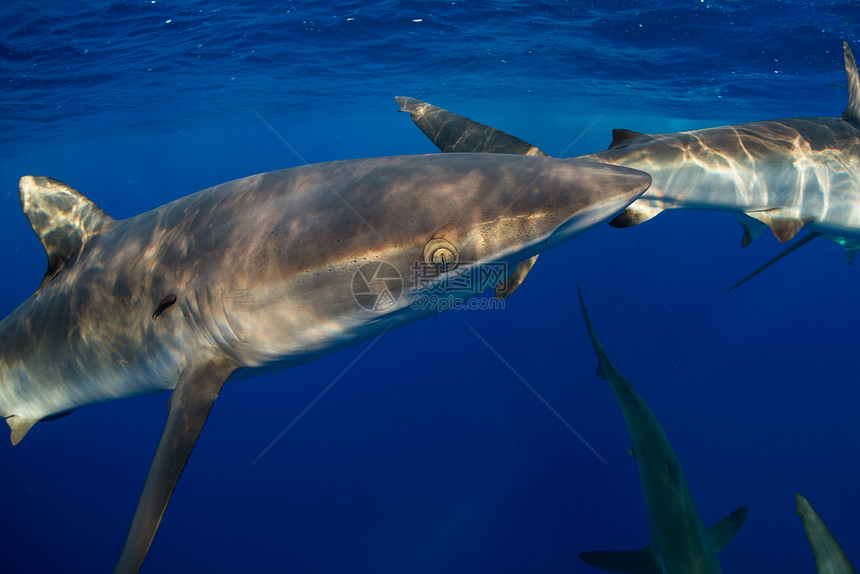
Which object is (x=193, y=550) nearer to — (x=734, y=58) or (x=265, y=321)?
(x=265, y=321)

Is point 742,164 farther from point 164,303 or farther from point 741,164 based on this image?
point 164,303

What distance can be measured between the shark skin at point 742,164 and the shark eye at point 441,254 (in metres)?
1.75

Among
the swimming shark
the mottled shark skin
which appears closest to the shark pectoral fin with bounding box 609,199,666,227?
the swimming shark

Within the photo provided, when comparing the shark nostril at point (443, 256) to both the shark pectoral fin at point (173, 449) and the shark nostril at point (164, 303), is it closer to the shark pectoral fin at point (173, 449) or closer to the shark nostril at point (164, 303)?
the shark pectoral fin at point (173, 449)

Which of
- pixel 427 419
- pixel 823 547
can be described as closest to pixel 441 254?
pixel 823 547

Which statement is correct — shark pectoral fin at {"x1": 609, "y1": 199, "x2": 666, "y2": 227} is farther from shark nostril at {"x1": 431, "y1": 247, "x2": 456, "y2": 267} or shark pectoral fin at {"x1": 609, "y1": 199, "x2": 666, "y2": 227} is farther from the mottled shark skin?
the mottled shark skin

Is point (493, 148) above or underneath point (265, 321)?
above

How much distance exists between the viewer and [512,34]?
14.6 meters

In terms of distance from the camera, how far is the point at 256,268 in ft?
7.35

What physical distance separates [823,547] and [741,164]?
289 cm

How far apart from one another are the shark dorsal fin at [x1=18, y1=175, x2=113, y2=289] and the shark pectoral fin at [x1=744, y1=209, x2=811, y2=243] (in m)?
5.23

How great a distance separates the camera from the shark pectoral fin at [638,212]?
10.1ft

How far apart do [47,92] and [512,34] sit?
18.4 metres

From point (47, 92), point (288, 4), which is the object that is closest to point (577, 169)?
point (288, 4)
